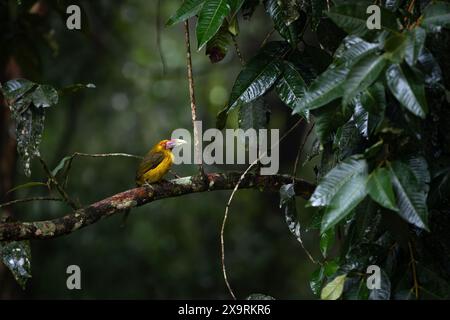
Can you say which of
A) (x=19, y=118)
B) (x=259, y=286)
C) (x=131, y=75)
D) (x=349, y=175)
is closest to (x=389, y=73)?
(x=349, y=175)

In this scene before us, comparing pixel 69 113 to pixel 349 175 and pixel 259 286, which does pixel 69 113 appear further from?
pixel 349 175

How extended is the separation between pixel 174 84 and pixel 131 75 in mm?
898

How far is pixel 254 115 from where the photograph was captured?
278 cm

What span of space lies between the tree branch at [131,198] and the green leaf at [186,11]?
2.60ft

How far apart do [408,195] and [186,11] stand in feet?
3.84

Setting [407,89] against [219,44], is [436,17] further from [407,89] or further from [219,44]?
[219,44]

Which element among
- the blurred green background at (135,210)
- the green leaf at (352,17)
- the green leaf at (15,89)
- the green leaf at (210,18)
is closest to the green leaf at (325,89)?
the green leaf at (352,17)

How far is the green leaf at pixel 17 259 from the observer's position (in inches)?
108

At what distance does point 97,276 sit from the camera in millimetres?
7336

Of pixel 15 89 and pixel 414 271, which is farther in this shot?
pixel 15 89

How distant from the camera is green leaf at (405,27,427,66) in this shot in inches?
71.1

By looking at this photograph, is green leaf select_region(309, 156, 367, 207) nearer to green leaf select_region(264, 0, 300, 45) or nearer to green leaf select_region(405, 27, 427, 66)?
green leaf select_region(405, 27, 427, 66)

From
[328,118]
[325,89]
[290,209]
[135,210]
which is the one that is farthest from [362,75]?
[135,210]

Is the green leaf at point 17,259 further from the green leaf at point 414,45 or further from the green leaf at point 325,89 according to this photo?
the green leaf at point 414,45
